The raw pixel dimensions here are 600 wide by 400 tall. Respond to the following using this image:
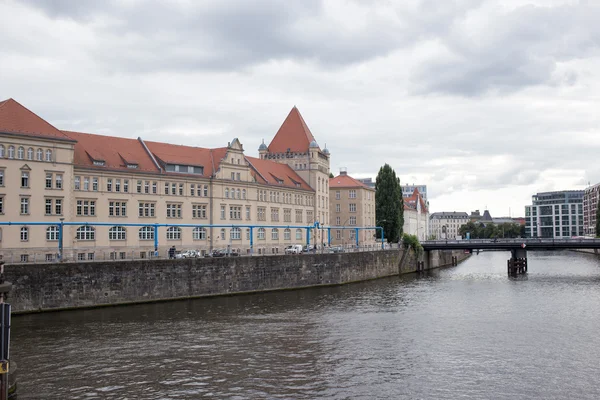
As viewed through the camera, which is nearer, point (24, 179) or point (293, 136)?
point (24, 179)

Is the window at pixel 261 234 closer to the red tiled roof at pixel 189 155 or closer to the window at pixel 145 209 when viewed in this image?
the red tiled roof at pixel 189 155

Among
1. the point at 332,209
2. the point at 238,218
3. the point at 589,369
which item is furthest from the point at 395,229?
the point at 589,369

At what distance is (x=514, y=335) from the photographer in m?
38.2

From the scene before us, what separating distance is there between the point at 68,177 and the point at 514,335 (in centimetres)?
4812

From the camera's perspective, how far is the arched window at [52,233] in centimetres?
6278

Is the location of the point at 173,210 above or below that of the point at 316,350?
above

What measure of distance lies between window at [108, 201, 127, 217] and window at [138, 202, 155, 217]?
2.16 meters

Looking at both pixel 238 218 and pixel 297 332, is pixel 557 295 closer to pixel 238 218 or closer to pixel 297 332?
pixel 297 332

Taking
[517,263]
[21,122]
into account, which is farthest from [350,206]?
[21,122]

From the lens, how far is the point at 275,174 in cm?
10000

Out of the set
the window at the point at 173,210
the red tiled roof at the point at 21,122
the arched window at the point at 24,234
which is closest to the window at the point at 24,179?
the red tiled roof at the point at 21,122

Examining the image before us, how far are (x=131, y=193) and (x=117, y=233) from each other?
547 cm

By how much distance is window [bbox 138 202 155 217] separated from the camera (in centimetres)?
7381

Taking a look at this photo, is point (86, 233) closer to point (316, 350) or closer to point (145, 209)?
point (145, 209)
